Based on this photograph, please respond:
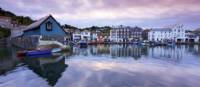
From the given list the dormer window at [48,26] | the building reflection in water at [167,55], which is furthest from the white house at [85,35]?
the dormer window at [48,26]

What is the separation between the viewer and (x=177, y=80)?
19344 mm

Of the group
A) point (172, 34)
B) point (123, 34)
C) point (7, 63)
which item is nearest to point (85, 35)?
point (123, 34)

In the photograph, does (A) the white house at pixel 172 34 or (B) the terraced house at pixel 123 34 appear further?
(B) the terraced house at pixel 123 34

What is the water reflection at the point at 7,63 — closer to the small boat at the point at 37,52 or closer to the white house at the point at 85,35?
the small boat at the point at 37,52

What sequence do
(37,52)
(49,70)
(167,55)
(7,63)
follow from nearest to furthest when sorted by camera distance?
1. (49,70)
2. (7,63)
3. (37,52)
4. (167,55)

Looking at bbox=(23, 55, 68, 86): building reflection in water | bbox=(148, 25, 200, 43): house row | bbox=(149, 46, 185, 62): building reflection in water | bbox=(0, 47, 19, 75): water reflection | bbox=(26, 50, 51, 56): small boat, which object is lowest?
bbox=(149, 46, 185, 62): building reflection in water

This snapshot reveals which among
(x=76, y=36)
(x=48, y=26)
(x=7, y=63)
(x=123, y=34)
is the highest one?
(x=48, y=26)

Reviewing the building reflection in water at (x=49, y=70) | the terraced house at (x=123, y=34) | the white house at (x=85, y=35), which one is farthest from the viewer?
the terraced house at (x=123, y=34)

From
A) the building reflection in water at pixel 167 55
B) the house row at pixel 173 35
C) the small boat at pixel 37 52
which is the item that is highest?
the house row at pixel 173 35

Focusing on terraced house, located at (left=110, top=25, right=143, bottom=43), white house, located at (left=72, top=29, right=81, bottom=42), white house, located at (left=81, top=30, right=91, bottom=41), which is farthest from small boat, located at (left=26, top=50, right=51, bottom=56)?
terraced house, located at (left=110, top=25, right=143, bottom=43)

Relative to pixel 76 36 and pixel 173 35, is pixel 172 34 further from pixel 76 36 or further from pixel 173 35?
pixel 76 36

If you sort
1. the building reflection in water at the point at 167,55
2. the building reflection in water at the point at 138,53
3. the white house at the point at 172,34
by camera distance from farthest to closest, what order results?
the white house at the point at 172,34
the building reflection in water at the point at 138,53
the building reflection in water at the point at 167,55

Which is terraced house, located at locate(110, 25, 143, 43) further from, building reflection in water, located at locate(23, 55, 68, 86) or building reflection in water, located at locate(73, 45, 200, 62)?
building reflection in water, located at locate(23, 55, 68, 86)

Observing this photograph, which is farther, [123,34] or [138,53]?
[123,34]
